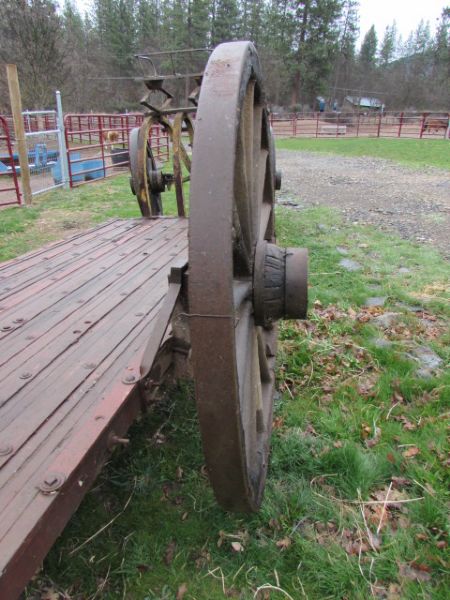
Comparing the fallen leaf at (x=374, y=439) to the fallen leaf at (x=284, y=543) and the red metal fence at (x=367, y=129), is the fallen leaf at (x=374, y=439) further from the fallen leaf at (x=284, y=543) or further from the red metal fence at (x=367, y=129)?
the red metal fence at (x=367, y=129)

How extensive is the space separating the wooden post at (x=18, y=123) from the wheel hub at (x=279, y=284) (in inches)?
324

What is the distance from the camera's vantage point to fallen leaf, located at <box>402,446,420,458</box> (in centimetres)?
235

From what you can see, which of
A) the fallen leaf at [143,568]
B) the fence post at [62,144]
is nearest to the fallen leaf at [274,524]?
the fallen leaf at [143,568]

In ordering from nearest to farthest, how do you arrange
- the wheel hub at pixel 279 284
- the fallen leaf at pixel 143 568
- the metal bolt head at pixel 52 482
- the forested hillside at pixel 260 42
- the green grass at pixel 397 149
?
the metal bolt head at pixel 52 482 → the wheel hub at pixel 279 284 → the fallen leaf at pixel 143 568 → the green grass at pixel 397 149 → the forested hillside at pixel 260 42

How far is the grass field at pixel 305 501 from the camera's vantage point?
1.79 m

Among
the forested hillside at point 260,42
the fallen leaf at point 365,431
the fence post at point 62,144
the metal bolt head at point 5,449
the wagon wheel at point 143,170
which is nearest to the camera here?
Result: the metal bolt head at point 5,449

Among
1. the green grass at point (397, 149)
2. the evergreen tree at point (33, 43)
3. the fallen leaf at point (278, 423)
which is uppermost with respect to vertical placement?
the evergreen tree at point (33, 43)

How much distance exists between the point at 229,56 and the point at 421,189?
977cm

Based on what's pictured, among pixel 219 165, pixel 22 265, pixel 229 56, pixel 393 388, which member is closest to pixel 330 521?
pixel 393 388

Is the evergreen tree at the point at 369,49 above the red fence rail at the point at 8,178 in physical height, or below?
above

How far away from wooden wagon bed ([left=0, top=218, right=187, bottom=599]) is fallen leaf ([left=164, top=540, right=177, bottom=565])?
0.63m

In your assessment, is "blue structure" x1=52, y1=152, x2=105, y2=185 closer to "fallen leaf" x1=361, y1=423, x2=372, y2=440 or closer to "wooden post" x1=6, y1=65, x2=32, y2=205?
"wooden post" x1=6, y1=65, x2=32, y2=205

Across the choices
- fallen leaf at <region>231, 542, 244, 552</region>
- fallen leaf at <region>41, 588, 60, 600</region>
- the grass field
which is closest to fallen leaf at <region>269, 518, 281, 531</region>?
the grass field

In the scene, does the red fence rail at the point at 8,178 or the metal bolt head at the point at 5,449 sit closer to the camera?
the metal bolt head at the point at 5,449
